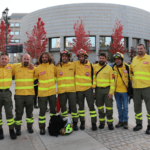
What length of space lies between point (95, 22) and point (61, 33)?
729 centimetres

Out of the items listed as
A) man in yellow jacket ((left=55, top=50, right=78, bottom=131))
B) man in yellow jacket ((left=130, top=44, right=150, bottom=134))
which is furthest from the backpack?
man in yellow jacket ((left=130, top=44, right=150, bottom=134))

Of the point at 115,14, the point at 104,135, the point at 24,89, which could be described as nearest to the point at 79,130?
the point at 104,135

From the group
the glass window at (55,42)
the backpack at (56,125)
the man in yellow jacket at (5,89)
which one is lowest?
the backpack at (56,125)

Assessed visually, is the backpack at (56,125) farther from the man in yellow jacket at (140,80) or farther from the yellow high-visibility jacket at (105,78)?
the man in yellow jacket at (140,80)

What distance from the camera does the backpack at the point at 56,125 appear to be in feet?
13.6

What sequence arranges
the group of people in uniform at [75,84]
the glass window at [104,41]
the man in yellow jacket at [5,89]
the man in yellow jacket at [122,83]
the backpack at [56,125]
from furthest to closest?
the glass window at [104,41] < the man in yellow jacket at [122,83] < the group of people in uniform at [75,84] < the backpack at [56,125] < the man in yellow jacket at [5,89]

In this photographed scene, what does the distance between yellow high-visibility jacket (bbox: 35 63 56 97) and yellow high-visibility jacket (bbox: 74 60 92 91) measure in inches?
28.9

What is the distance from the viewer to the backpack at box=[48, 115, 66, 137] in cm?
414

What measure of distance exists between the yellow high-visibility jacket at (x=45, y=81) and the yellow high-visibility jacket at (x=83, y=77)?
73 cm

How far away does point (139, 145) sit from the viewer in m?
3.52

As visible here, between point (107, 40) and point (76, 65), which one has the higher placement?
point (107, 40)

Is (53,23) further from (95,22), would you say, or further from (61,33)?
(95,22)

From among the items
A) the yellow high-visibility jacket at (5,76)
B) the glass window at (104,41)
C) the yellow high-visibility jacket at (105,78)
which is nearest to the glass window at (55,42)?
the glass window at (104,41)

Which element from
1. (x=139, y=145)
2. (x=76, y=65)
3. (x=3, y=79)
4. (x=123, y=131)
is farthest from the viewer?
(x=76, y=65)
